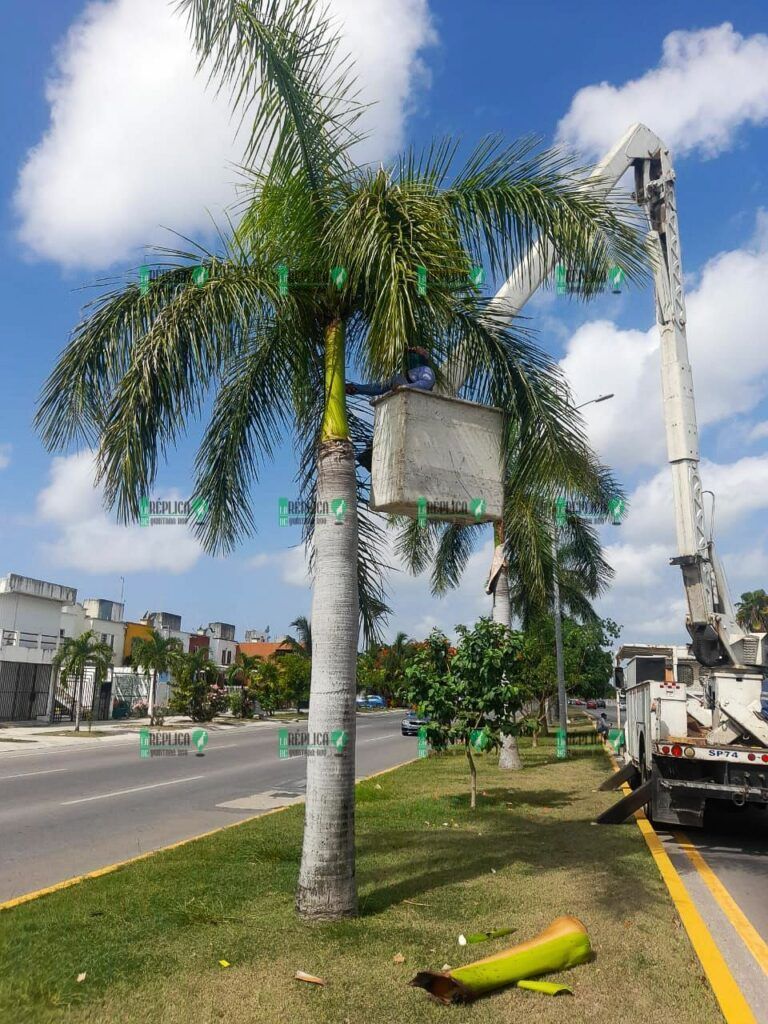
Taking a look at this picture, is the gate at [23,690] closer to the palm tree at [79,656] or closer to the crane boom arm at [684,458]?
the palm tree at [79,656]

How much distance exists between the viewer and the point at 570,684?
109 feet

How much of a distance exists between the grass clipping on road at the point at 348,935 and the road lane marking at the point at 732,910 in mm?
505

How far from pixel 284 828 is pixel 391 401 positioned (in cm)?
661

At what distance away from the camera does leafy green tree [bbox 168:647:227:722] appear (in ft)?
135

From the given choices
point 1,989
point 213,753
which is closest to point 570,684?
point 213,753

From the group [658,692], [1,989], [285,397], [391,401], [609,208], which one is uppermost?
[609,208]

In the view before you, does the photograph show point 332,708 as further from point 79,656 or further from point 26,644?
point 26,644

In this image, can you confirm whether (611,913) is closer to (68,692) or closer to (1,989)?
(1,989)

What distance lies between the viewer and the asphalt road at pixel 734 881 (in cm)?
572

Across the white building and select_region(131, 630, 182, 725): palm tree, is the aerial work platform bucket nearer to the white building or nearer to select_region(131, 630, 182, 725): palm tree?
the white building

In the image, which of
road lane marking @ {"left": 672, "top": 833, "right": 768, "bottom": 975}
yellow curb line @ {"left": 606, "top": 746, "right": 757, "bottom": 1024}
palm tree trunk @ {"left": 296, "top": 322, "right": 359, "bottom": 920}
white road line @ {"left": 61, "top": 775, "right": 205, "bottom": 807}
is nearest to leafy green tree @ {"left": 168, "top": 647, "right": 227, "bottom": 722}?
white road line @ {"left": 61, "top": 775, "right": 205, "bottom": 807}

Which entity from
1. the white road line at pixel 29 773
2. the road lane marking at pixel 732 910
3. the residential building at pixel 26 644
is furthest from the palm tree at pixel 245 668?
the road lane marking at pixel 732 910

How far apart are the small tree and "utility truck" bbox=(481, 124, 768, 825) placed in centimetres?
199

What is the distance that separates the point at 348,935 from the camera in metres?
5.90
